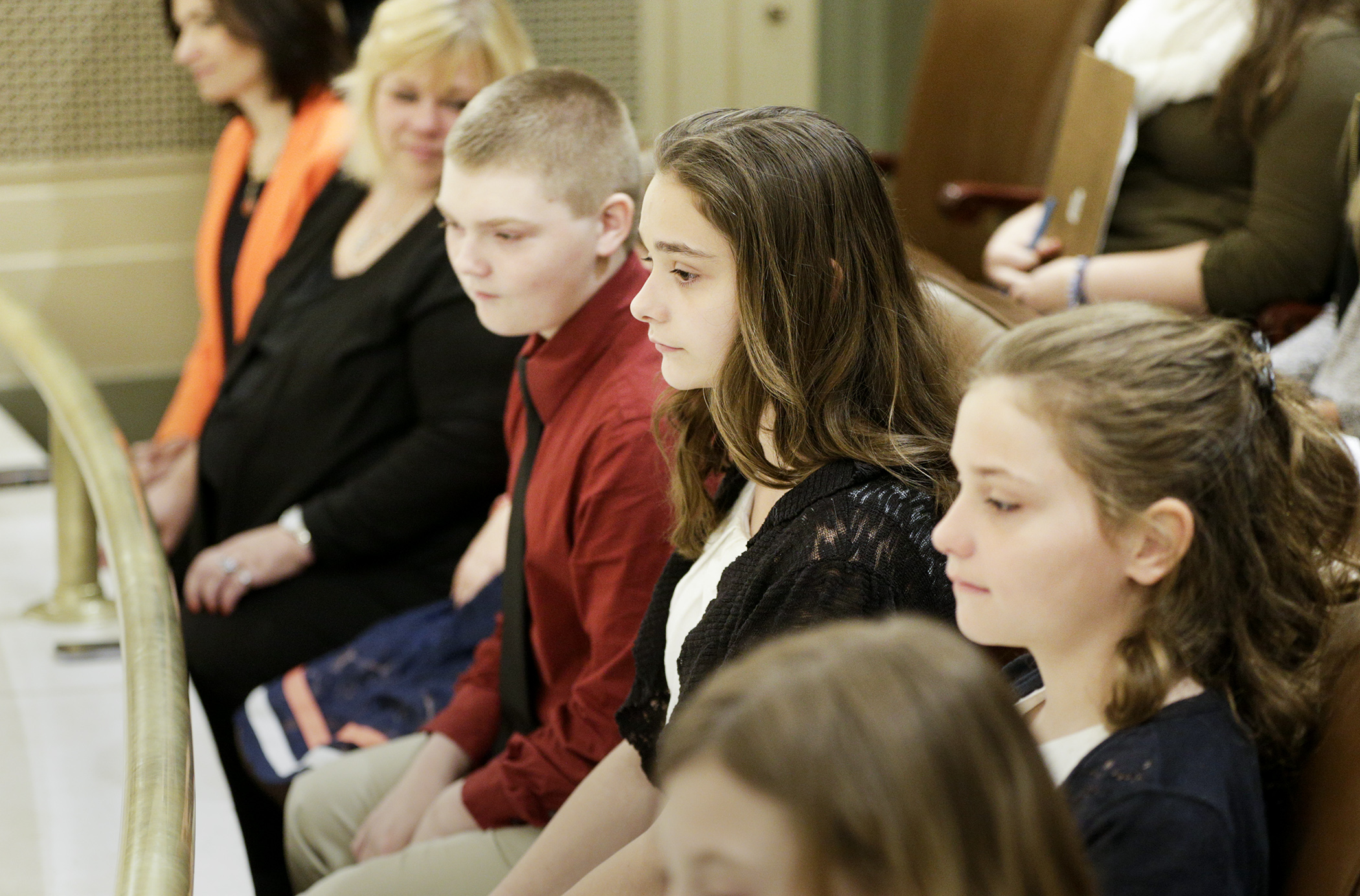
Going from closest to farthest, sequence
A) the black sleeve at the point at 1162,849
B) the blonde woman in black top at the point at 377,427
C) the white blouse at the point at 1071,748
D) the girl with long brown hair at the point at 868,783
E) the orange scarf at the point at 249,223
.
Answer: the girl with long brown hair at the point at 868,783
the black sleeve at the point at 1162,849
the white blouse at the point at 1071,748
the blonde woman in black top at the point at 377,427
the orange scarf at the point at 249,223

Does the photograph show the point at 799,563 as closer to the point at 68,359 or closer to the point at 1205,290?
the point at 1205,290

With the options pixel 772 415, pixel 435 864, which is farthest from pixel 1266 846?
pixel 435 864

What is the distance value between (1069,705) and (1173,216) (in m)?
1.50

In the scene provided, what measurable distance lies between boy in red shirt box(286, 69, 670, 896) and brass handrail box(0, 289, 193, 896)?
31cm

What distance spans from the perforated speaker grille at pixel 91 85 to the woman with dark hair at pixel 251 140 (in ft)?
1.53

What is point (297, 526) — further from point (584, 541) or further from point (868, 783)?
point (868, 783)

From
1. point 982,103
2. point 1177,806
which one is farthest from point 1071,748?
point 982,103

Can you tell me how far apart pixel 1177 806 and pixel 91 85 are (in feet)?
11.3

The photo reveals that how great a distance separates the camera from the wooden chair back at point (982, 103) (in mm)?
3049

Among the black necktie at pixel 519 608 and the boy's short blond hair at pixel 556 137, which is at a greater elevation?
the boy's short blond hair at pixel 556 137

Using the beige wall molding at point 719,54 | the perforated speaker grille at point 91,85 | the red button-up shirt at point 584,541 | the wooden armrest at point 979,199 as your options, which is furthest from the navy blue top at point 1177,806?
the perforated speaker grille at point 91,85

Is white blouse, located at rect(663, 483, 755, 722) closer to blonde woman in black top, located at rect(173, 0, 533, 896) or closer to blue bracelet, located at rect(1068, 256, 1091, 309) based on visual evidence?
blonde woman in black top, located at rect(173, 0, 533, 896)

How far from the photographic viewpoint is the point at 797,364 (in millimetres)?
1173

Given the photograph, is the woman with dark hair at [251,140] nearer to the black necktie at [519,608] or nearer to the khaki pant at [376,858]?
the khaki pant at [376,858]
